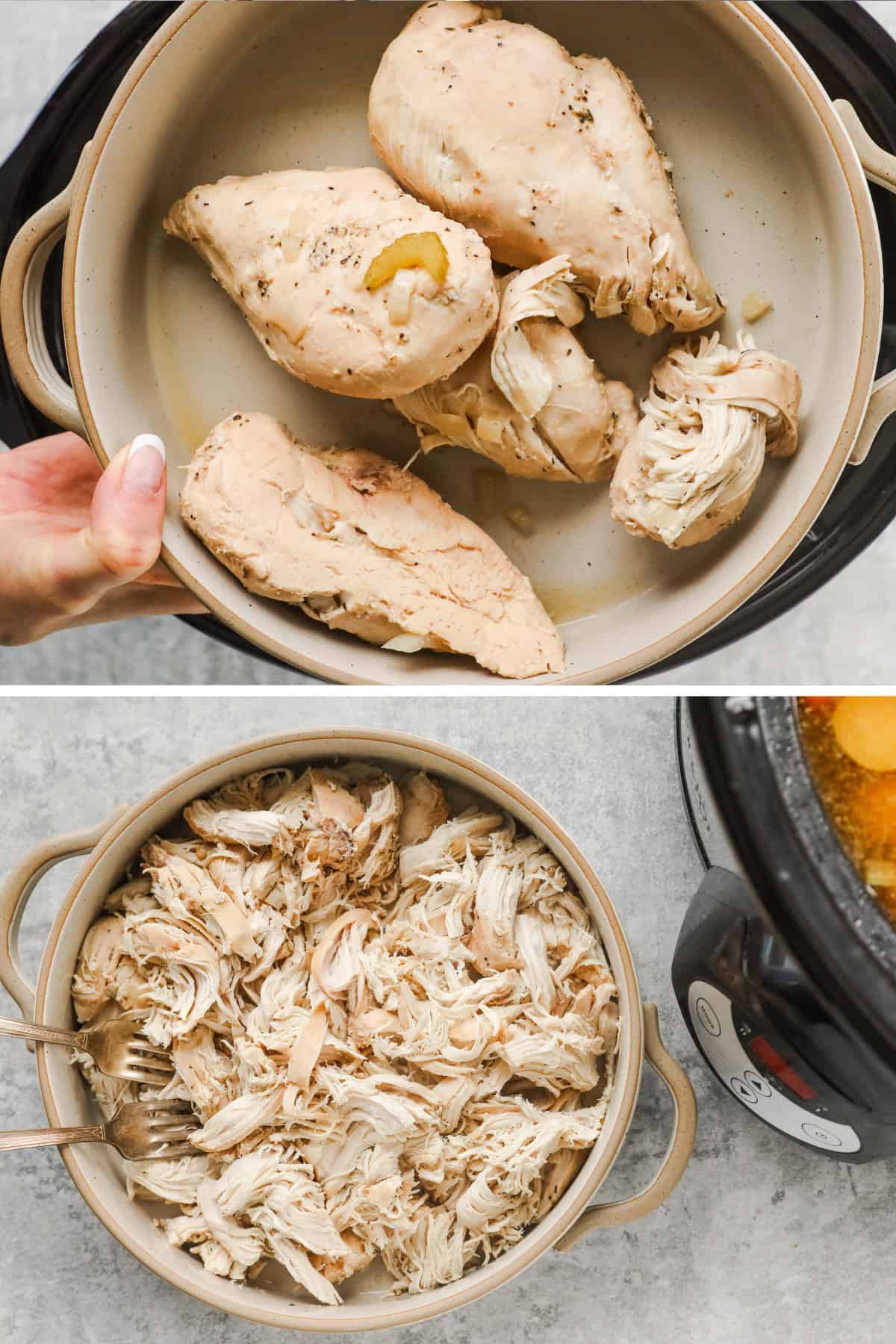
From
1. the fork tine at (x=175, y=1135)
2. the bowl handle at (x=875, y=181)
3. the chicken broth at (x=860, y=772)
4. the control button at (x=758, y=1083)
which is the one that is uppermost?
the bowl handle at (x=875, y=181)

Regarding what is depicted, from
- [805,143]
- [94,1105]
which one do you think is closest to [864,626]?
[805,143]

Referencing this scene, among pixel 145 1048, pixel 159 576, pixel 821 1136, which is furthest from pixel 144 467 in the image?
pixel 821 1136

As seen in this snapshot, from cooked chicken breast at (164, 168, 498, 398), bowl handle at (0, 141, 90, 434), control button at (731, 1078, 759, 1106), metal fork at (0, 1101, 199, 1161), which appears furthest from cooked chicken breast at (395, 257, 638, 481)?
metal fork at (0, 1101, 199, 1161)

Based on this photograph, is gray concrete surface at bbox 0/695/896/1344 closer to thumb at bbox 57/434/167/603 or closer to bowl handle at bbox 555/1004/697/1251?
bowl handle at bbox 555/1004/697/1251

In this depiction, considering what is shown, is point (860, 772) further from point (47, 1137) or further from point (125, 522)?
point (47, 1137)

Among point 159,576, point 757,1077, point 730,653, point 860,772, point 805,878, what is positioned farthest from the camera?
point 730,653

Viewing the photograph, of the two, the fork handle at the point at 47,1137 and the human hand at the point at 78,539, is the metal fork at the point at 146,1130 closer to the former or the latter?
the fork handle at the point at 47,1137

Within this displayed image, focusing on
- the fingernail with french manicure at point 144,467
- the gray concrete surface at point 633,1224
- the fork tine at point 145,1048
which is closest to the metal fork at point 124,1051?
the fork tine at point 145,1048
